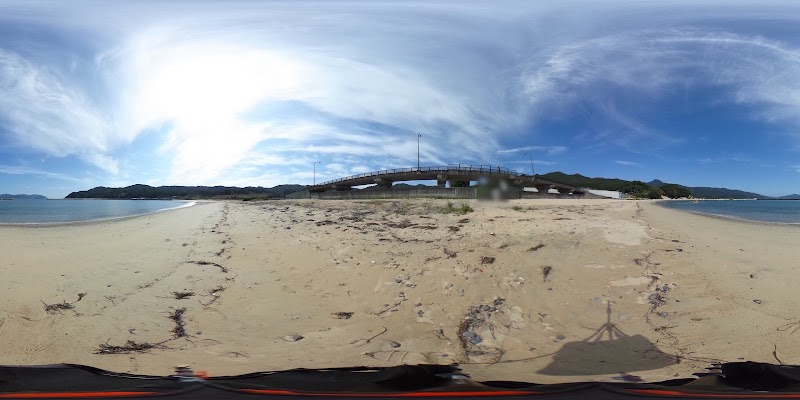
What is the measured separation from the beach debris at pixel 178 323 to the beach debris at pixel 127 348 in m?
0.38

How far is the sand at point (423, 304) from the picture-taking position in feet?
13.9

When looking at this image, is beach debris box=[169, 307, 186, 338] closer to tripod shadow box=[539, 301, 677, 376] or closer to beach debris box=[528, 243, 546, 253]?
tripod shadow box=[539, 301, 677, 376]

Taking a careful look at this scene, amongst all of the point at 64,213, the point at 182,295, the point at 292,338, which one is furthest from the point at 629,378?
the point at 64,213

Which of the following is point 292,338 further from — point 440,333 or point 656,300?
point 656,300

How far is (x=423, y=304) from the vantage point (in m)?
5.98

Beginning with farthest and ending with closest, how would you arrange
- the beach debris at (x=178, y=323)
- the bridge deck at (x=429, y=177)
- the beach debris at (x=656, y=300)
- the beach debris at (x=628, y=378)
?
the bridge deck at (x=429, y=177) < the beach debris at (x=656, y=300) < the beach debris at (x=178, y=323) < the beach debris at (x=628, y=378)

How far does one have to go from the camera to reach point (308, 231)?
12.1m

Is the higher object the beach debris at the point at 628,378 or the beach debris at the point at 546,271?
the beach debris at the point at 546,271

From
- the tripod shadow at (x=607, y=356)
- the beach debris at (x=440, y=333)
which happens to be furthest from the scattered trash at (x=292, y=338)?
the tripod shadow at (x=607, y=356)

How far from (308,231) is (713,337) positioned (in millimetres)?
10458

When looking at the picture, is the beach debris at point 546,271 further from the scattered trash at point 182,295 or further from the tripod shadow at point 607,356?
the scattered trash at point 182,295

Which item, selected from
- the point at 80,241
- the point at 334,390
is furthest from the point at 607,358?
the point at 80,241

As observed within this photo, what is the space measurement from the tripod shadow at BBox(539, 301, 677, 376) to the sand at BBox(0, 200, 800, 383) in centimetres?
3

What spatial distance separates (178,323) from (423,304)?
3.80 m
